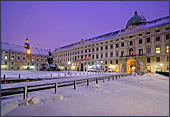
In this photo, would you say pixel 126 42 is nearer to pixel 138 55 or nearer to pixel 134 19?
pixel 138 55

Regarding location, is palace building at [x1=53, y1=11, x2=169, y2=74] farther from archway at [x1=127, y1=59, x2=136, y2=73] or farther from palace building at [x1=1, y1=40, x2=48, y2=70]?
palace building at [x1=1, y1=40, x2=48, y2=70]

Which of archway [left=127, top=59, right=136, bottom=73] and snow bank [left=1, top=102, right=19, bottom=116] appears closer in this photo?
snow bank [left=1, top=102, right=19, bottom=116]

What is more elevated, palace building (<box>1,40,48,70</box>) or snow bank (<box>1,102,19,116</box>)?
palace building (<box>1,40,48,70</box>)

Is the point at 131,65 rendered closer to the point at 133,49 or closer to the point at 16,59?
the point at 133,49

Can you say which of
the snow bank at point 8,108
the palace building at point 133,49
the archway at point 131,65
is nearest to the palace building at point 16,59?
the palace building at point 133,49

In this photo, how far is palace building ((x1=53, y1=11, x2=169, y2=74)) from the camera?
3412 cm

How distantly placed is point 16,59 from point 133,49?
70.5m

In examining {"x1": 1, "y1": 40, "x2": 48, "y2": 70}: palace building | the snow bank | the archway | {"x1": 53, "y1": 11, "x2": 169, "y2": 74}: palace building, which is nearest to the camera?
the snow bank

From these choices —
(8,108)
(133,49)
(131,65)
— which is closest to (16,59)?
(131,65)

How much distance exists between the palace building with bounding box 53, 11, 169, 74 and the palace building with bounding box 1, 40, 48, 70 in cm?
3670

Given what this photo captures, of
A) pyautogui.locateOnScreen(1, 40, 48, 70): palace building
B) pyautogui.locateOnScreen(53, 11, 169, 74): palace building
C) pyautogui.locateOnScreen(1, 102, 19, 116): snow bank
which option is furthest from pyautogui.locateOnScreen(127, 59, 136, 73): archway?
pyautogui.locateOnScreen(1, 40, 48, 70): palace building

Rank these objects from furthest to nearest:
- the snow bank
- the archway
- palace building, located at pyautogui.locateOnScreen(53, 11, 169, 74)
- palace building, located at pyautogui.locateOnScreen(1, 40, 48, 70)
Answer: palace building, located at pyautogui.locateOnScreen(1, 40, 48, 70) < the archway < palace building, located at pyautogui.locateOnScreen(53, 11, 169, 74) < the snow bank

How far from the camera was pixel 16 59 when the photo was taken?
6425cm

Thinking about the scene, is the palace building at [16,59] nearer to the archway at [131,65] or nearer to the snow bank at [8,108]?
the archway at [131,65]
